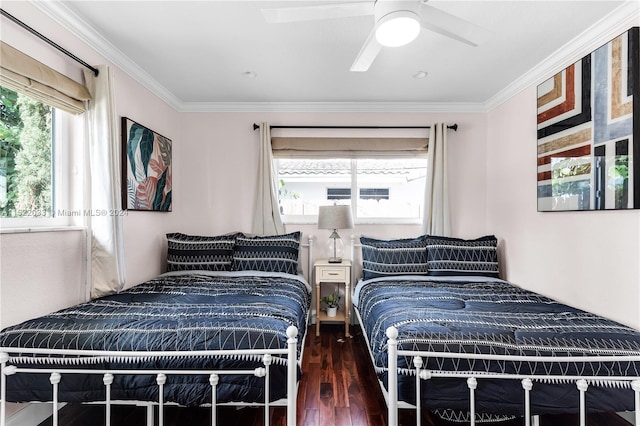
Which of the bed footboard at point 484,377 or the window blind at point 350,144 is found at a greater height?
the window blind at point 350,144

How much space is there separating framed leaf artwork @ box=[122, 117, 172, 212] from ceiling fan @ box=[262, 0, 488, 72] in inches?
70.6

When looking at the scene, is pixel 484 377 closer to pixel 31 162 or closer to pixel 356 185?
pixel 356 185

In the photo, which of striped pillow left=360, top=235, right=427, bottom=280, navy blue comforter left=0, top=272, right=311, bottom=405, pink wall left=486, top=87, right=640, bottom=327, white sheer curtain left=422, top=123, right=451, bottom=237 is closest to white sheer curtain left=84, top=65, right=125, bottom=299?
navy blue comforter left=0, top=272, right=311, bottom=405

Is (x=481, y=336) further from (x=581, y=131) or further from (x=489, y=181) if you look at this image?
(x=489, y=181)

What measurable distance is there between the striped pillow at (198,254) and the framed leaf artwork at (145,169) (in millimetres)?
406

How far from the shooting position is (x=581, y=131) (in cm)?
220

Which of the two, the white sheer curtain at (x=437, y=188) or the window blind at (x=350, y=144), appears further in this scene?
the window blind at (x=350, y=144)

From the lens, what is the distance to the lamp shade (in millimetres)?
3180

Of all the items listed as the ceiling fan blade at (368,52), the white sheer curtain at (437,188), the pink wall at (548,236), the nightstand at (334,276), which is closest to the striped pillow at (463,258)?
the pink wall at (548,236)

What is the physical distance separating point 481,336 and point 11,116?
2717mm

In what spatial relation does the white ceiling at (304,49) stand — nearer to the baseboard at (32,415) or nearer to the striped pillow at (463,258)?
the striped pillow at (463,258)

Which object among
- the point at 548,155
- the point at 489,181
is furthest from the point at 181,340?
the point at 489,181

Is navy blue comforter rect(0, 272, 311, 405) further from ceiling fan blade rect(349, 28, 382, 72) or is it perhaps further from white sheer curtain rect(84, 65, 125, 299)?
ceiling fan blade rect(349, 28, 382, 72)

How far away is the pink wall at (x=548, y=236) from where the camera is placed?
1917 millimetres
